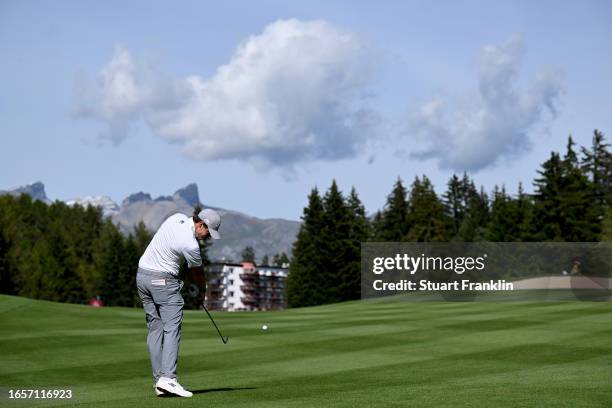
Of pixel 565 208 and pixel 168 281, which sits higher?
pixel 565 208

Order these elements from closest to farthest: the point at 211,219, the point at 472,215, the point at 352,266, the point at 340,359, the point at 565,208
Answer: the point at 211,219 < the point at 340,359 < the point at 565,208 < the point at 352,266 < the point at 472,215

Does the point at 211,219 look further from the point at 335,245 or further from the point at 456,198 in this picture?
the point at 456,198

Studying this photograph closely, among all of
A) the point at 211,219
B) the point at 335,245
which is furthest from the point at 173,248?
the point at 335,245

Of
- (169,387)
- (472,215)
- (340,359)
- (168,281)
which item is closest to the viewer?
(169,387)

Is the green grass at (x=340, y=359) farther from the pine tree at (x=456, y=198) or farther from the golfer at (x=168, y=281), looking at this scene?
the pine tree at (x=456, y=198)

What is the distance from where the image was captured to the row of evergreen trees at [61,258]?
97250 mm

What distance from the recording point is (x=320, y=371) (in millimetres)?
13578

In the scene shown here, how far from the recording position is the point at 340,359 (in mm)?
15664

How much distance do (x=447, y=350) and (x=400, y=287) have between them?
22.3 meters

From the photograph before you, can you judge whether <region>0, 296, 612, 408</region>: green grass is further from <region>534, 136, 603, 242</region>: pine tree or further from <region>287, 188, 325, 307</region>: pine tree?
<region>287, 188, 325, 307</region>: pine tree

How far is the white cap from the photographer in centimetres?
973

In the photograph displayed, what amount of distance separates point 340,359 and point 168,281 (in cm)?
653

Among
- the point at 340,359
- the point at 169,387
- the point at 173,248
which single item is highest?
the point at 173,248

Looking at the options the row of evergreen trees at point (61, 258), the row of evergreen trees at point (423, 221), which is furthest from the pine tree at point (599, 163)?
the row of evergreen trees at point (61, 258)
